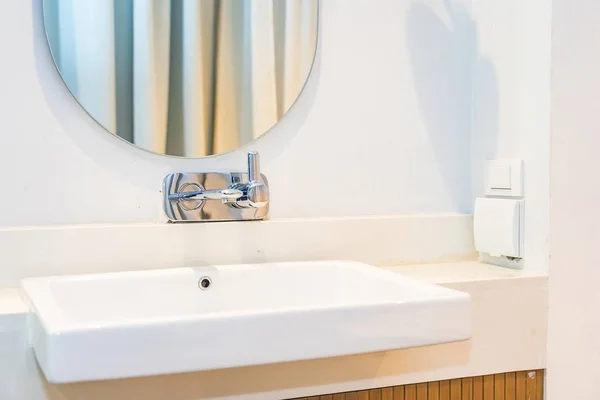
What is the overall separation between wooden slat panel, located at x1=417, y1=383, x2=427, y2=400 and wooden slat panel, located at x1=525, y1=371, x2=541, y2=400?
0.20 metres

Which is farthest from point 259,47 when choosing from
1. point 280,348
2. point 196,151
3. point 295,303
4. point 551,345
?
point 551,345

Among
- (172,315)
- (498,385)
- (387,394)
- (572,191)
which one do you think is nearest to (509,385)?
(498,385)

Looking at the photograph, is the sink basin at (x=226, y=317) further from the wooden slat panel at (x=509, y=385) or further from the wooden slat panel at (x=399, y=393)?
the wooden slat panel at (x=509, y=385)

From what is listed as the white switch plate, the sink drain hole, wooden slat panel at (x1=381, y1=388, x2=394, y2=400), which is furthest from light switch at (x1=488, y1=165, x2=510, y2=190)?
the sink drain hole

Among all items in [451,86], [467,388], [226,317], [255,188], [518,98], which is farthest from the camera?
[451,86]

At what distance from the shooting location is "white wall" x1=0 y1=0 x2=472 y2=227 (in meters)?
0.98

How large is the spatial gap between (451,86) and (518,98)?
0.17m

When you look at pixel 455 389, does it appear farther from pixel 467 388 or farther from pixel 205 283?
pixel 205 283

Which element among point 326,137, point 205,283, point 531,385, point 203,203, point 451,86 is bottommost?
point 531,385

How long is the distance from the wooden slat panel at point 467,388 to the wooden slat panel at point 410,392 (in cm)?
9

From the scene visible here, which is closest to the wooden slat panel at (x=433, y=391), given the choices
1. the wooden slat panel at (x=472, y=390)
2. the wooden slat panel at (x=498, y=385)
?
the wooden slat panel at (x=472, y=390)

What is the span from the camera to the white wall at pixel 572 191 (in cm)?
104

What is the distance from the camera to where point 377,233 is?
1140mm

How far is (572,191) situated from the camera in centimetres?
105
